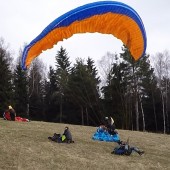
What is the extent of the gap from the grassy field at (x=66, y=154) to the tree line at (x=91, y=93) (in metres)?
19.5

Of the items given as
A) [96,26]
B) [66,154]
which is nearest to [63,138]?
[66,154]

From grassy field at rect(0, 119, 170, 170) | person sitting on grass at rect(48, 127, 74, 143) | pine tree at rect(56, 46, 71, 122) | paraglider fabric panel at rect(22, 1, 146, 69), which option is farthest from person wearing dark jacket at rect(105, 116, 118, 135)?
pine tree at rect(56, 46, 71, 122)

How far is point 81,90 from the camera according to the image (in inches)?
1689

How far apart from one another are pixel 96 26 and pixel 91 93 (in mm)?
29838

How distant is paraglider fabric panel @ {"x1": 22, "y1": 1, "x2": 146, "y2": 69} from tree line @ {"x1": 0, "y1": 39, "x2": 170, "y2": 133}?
2502 cm

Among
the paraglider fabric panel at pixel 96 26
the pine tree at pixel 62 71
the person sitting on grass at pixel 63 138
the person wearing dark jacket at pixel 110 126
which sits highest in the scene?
the pine tree at pixel 62 71

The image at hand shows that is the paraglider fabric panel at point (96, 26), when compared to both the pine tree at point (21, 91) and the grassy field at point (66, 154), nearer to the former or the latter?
the grassy field at point (66, 154)

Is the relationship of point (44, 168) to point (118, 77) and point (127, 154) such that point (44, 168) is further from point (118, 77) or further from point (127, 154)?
point (118, 77)

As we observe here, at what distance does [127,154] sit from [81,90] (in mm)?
24634

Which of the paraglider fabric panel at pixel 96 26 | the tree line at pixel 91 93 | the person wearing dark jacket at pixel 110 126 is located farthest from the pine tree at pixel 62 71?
the paraglider fabric panel at pixel 96 26

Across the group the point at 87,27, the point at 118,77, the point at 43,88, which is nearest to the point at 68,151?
the point at 87,27

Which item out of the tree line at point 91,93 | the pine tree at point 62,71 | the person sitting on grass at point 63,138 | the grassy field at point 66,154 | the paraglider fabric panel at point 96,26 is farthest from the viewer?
the pine tree at point 62,71

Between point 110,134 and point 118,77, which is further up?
point 118,77

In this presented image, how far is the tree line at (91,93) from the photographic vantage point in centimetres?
4312
